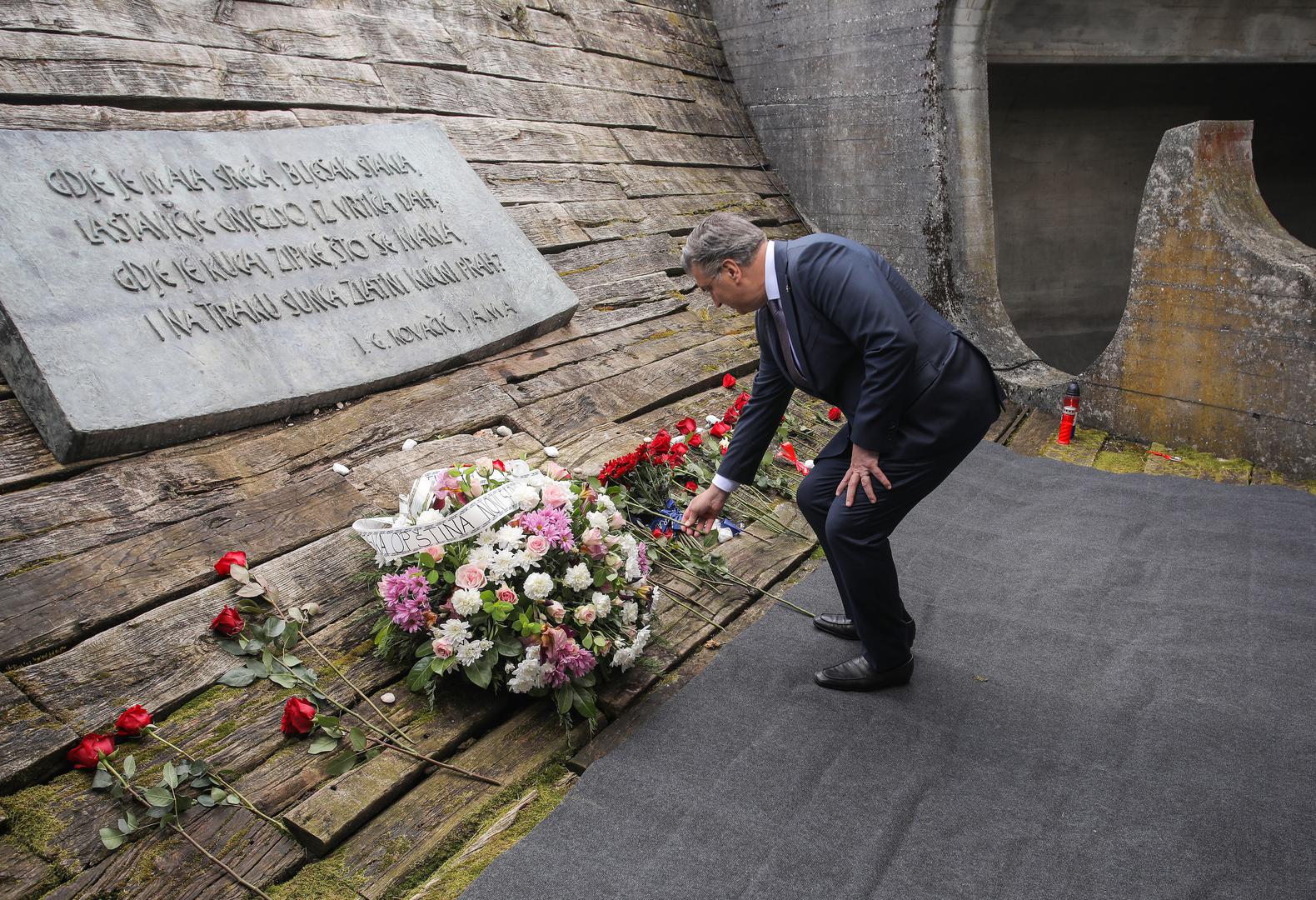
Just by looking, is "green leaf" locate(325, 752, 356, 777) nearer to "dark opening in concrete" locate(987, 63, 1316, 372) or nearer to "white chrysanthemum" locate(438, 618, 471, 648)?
"white chrysanthemum" locate(438, 618, 471, 648)

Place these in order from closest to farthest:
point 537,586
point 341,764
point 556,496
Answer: point 341,764, point 537,586, point 556,496

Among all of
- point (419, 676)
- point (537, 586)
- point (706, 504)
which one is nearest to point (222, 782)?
point (419, 676)

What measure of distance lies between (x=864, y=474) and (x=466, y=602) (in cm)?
123

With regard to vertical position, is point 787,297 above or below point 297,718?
above

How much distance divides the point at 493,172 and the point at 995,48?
14.5 ft

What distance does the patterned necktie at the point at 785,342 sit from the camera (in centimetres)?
289

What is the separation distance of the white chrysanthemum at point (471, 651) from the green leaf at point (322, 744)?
403mm

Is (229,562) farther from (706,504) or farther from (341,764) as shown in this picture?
(706,504)

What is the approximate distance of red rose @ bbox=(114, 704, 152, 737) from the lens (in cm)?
244

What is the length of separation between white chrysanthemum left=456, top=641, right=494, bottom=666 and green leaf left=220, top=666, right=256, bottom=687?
23.3 inches

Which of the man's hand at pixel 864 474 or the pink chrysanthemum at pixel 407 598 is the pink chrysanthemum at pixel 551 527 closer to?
the pink chrysanthemum at pixel 407 598

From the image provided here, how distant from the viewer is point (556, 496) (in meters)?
3.07

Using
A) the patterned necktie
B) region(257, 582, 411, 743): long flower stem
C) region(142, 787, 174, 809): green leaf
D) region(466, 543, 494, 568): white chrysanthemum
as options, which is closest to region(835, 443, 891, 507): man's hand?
the patterned necktie

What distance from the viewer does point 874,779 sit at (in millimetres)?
2730
